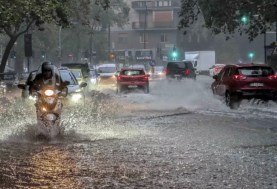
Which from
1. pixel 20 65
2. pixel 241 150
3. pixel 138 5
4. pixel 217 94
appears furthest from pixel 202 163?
pixel 138 5

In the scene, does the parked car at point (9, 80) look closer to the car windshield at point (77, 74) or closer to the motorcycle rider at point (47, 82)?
the car windshield at point (77, 74)

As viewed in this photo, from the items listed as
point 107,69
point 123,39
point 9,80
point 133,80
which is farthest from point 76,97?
point 123,39

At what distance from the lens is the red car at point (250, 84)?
23281mm

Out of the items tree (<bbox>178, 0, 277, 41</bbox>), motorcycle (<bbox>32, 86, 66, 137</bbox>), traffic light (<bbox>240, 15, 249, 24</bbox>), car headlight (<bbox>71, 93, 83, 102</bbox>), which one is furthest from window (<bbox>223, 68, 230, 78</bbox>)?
traffic light (<bbox>240, 15, 249, 24</bbox>)

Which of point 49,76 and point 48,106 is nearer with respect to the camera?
point 48,106

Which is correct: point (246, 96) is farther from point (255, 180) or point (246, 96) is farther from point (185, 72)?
point (185, 72)

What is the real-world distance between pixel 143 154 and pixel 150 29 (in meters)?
104

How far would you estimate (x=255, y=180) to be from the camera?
8.48m

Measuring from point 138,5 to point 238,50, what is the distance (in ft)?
71.5

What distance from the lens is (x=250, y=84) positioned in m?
23.2

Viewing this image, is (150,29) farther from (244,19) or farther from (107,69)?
(244,19)

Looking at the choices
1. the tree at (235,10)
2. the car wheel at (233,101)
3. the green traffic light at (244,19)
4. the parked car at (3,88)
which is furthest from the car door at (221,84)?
the parked car at (3,88)

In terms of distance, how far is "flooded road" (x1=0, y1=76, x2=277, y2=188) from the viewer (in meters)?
8.53

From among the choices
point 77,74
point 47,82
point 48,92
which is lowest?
point 77,74
